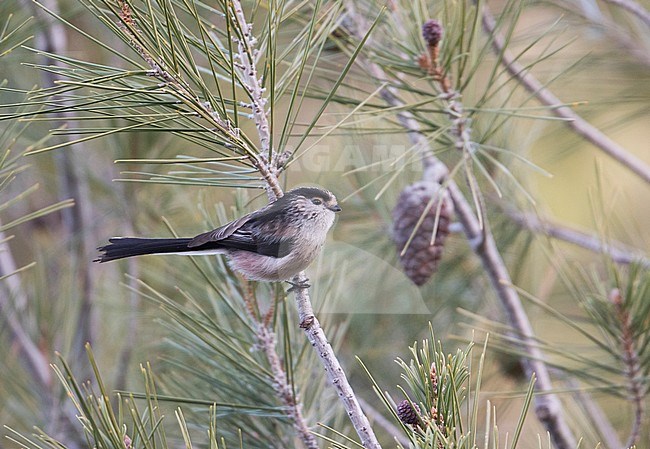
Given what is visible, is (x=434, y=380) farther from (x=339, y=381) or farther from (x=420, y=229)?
(x=420, y=229)

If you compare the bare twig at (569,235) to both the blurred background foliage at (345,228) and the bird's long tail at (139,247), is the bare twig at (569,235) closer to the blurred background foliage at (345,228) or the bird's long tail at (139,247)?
the blurred background foliage at (345,228)

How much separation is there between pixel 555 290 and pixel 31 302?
115 cm

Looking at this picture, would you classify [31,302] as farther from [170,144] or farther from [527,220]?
[527,220]

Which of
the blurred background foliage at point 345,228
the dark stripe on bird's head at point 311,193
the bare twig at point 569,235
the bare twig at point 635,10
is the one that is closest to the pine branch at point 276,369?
the blurred background foliage at point 345,228

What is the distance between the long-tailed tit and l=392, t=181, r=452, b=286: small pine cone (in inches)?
15.2

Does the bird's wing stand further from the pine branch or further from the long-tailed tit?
the pine branch

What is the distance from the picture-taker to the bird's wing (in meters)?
0.66

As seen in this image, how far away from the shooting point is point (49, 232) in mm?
2051

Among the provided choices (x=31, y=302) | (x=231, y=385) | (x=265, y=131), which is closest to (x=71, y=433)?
(x=31, y=302)

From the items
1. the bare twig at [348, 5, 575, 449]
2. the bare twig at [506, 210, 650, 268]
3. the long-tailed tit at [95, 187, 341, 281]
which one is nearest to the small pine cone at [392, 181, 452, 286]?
the bare twig at [348, 5, 575, 449]

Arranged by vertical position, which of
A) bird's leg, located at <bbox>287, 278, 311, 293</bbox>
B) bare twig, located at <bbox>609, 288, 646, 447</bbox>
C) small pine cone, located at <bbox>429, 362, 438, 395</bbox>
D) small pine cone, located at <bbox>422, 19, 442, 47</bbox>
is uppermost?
small pine cone, located at <bbox>422, 19, 442, 47</bbox>

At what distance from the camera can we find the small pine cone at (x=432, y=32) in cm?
88

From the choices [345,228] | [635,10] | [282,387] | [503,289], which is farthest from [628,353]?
[345,228]

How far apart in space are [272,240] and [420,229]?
458mm
